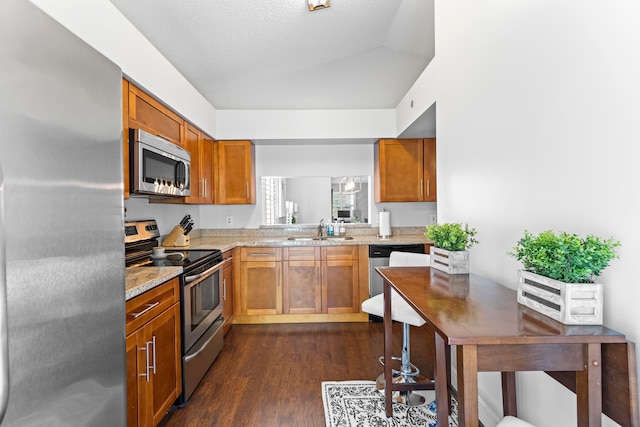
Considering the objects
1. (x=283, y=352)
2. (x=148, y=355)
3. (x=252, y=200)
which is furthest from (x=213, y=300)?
(x=252, y=200)

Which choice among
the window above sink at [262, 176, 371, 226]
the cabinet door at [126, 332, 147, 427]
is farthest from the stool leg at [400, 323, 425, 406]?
the window above sink at [262, 176, 371, 226]

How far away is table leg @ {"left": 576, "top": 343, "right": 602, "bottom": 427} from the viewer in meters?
0.83

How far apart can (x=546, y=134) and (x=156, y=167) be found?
2.22 metres

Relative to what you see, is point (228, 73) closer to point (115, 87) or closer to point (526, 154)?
point (115, 87)

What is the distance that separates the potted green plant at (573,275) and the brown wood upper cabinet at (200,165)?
2865 millimetres

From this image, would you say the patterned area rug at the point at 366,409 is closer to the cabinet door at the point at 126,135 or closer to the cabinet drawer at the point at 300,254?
the cabinet drawer at the point at 300,254

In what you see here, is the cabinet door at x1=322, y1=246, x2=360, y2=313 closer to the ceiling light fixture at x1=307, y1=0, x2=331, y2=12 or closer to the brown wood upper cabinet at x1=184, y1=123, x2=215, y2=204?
the brown wood upper cabinet at x1=184, y1=123, x2=215, y2=204

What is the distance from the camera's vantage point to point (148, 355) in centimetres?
167

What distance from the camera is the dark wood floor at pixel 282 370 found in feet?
6.51

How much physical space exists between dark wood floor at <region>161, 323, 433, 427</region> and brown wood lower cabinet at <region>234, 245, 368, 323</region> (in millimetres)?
179

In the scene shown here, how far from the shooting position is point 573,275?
0.93 m

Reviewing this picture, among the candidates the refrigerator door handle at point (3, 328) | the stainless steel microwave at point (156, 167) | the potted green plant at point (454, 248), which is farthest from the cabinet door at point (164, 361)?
the potted green plant at point (454, 248)

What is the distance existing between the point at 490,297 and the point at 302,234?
3.07 m

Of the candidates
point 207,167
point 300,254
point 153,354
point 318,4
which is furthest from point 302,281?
point 318,4
